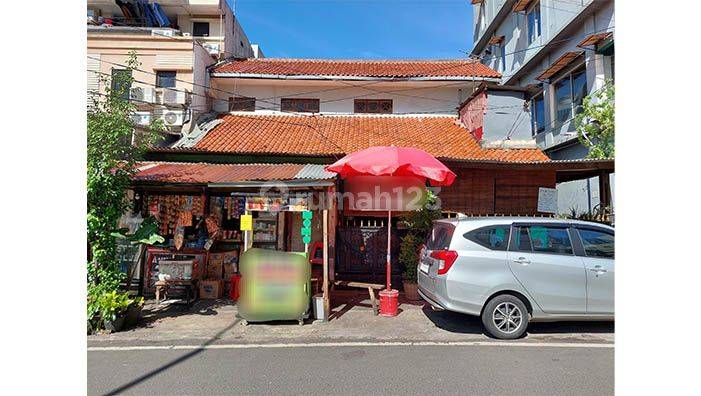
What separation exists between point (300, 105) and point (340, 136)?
3.27 metres

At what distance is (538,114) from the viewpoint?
1692cm

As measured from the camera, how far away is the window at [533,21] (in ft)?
53.6

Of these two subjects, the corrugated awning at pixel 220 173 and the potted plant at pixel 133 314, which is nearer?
the potted plant at pixel 133 314

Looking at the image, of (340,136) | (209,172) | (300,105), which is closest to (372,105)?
(300,105)

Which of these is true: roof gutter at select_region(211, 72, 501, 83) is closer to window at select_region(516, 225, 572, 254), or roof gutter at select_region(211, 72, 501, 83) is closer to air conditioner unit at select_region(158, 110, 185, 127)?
air conditioner unit at select_region(158, 110, 185, 127)

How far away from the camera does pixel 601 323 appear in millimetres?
6504

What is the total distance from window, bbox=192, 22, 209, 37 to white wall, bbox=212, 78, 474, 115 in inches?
292

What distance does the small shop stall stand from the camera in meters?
7.95

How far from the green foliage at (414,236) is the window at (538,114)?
10086 millimetres

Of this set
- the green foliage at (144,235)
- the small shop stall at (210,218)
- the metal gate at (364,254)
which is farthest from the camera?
the metal gate at (364,254)

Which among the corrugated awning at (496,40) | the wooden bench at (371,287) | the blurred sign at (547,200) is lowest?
the wooden bench at (371,287)

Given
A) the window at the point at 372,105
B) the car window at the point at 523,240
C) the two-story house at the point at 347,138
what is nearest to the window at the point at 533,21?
the two-story house at the point at 347,138

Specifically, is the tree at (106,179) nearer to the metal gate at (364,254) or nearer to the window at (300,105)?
the metal gate at (364,254)

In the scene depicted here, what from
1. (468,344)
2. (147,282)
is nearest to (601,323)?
(468,344)
